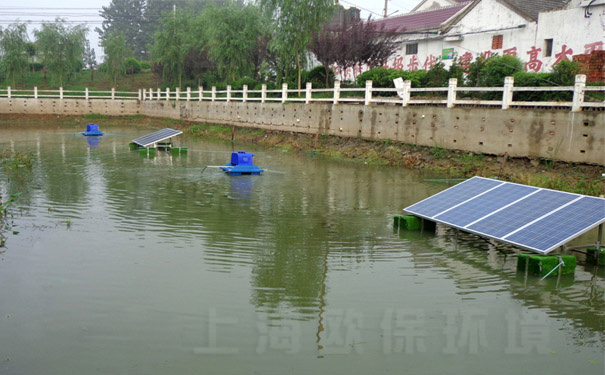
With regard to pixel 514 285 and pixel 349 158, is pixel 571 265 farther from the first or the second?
pixel 349 158

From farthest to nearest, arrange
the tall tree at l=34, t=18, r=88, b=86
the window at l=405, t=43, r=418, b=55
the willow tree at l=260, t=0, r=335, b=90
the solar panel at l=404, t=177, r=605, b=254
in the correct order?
the tall tree at l=34, t=18, r=88, b=86, the window at l=405, t=43, r=418, b=55, the willow tree at l=260, t=0, r=335, b=90, the solar panel at l=404, t=177, r=605, b=254

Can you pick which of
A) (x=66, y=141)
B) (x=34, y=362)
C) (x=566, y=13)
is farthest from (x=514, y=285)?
(x=66, y=141)

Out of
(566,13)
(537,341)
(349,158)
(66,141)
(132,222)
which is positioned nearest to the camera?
(537,341)

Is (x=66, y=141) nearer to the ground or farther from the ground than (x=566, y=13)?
nearer to the ground

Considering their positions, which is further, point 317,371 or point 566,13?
point 566,13

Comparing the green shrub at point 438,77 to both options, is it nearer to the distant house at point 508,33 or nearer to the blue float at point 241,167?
the distant house at point 508,33

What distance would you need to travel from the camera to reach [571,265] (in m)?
7.55

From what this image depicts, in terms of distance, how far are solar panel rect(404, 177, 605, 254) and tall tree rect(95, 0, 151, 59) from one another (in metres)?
89.1

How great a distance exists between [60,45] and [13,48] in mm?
4046

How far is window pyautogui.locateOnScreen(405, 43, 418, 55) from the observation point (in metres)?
33.5

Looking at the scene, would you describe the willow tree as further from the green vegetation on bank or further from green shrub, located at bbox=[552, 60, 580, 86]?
green shrub, located at bbox=[552, 60, 580, 86]

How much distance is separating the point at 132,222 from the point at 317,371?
627cm

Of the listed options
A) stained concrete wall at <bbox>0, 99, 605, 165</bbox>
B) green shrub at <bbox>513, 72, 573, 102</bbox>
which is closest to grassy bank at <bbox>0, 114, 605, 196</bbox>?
stained concrete wall at <bbox>0, 99, 605, 165</bbox>

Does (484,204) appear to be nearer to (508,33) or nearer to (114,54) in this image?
(508,33)
